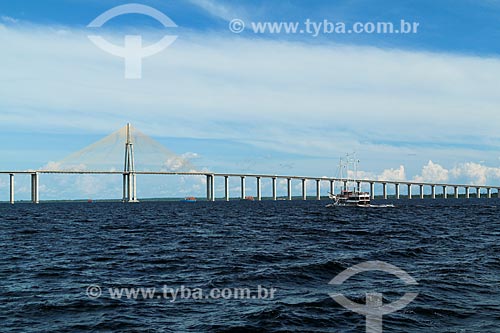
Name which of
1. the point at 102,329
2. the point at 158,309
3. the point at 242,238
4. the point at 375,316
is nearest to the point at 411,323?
the point at 375,316

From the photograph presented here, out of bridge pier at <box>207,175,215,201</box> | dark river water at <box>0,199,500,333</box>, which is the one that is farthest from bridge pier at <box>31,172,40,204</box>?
dark river water at <box>0,199,500,333</box>

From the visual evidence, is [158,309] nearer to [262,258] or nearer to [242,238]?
[262,258]
